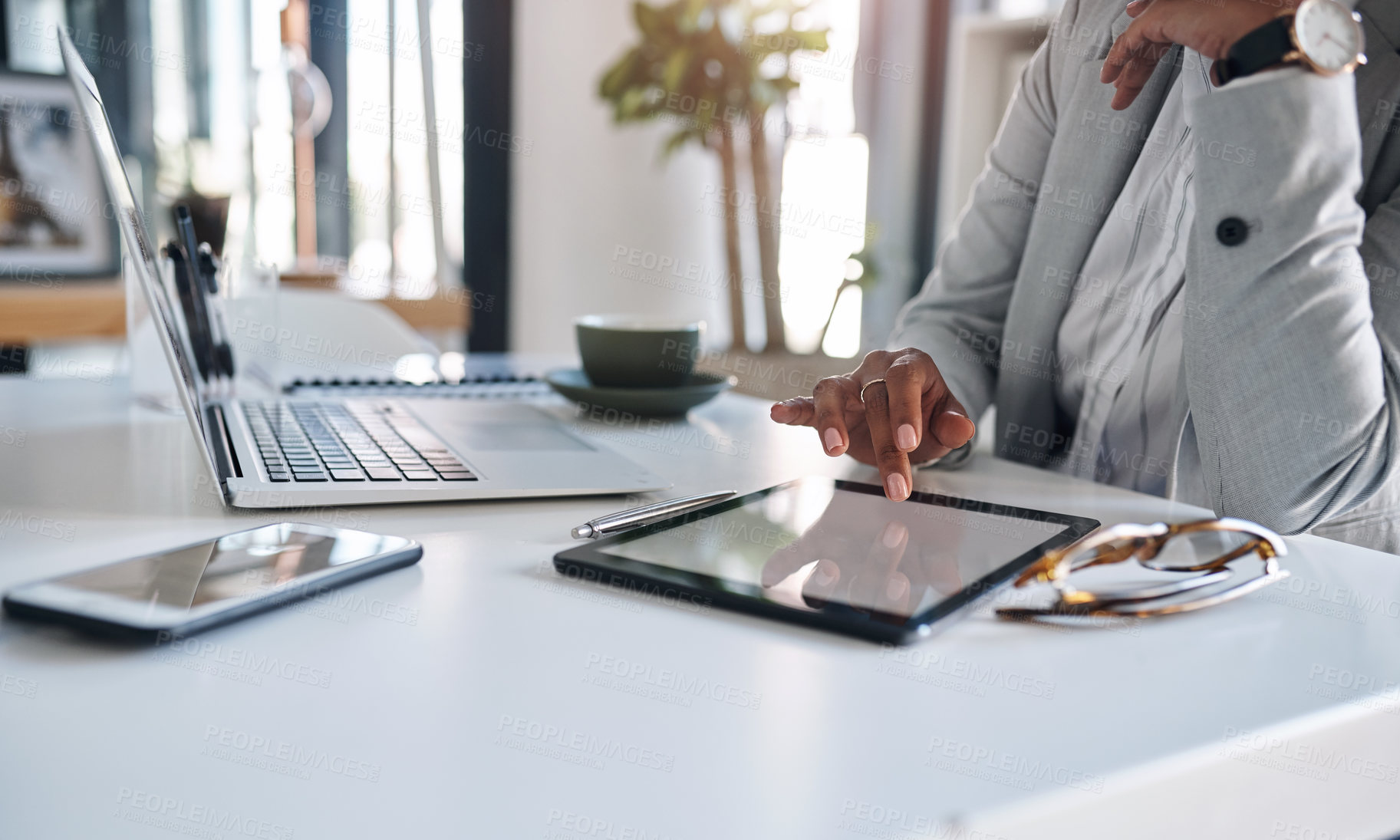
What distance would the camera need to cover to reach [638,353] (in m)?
1.01

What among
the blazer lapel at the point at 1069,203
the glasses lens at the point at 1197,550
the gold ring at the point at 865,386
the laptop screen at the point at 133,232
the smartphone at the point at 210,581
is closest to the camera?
the smartphone at the point at 210,581

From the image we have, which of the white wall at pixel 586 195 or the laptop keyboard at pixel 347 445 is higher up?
the white wall at pixel 586 195

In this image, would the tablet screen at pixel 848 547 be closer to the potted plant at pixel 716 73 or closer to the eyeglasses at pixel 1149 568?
the eyeglasses at pixel 1149 568

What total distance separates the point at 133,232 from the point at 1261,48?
740 millimetres

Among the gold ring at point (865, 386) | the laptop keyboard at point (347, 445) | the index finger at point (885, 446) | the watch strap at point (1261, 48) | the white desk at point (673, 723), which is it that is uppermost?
the watch strap at point (1261, 48)

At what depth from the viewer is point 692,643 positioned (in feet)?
1.47

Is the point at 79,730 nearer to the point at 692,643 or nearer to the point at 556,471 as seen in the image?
the point at 692,643

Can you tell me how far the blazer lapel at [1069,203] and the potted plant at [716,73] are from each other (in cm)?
211

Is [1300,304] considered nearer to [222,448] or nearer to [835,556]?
[835,556]

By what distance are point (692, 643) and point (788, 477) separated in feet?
1.15

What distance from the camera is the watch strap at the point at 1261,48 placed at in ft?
2.26

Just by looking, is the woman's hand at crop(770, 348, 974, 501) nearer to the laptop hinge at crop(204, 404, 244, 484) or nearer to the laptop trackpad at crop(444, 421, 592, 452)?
the laptop trackpad at crop(444, 421, 592, 452)

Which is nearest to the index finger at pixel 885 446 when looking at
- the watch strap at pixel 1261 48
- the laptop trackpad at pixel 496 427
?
the laptop trackpad at pixel 496 427

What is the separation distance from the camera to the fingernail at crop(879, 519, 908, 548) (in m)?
0.57
